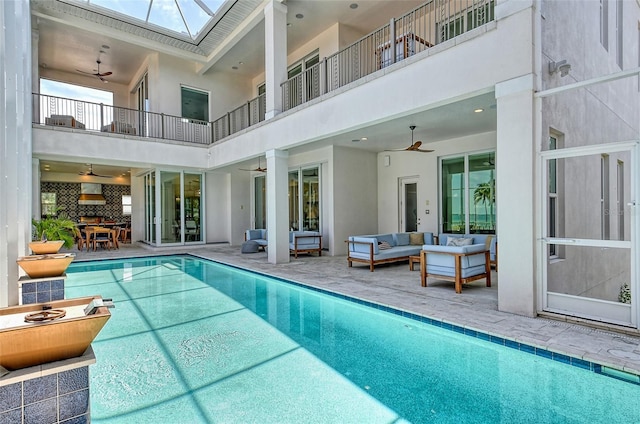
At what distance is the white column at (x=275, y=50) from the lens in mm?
8375

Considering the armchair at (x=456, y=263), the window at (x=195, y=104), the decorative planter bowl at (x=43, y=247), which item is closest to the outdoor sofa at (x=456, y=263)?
the armchair at (x=456, y=263)

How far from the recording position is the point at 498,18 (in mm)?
4383

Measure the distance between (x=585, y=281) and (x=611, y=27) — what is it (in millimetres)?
5751

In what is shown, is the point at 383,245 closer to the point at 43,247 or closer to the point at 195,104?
the point at 43,247

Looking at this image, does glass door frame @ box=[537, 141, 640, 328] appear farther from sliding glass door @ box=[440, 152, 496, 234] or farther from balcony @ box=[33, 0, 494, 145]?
sliding glass door @ box=[440, 152, 496, 234]

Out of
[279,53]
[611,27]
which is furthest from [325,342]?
[611,27]

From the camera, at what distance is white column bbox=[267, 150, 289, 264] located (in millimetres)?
8484

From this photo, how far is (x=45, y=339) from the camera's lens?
1557mm

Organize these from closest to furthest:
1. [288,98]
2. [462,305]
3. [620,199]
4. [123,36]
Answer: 1. [462,305]
2. [620,199]
3. [288,98]
4. [123,36]

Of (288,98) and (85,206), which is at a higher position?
(288,98)

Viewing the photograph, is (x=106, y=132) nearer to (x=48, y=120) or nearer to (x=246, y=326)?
(x=48, y=120)

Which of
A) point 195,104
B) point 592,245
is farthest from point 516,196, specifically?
point 195,104

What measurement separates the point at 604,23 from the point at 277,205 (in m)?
7.86

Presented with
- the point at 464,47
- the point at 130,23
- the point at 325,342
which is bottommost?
the point at 325,342
